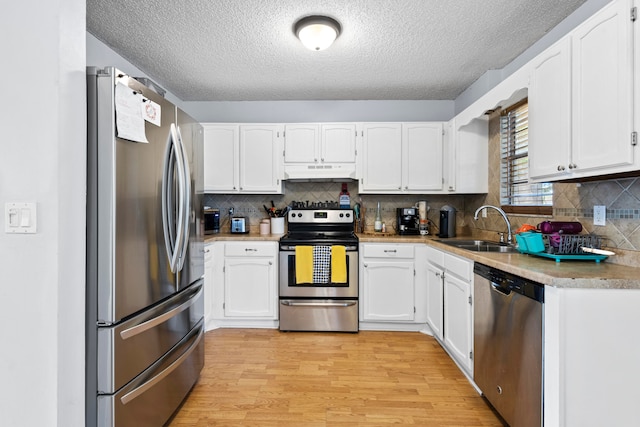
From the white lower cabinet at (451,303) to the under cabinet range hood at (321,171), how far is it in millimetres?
1188

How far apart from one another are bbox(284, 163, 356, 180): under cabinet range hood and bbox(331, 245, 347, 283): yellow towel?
0.86m

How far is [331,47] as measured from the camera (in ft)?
8.61

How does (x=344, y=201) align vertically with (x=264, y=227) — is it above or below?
above

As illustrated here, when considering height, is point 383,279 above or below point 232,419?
above

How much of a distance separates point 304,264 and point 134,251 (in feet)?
6.12

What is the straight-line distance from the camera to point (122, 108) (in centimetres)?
137

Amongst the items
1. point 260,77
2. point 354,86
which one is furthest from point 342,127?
point 260,77

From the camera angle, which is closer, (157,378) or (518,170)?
(157,378)

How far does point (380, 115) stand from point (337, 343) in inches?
102

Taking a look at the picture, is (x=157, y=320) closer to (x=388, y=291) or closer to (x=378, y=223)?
(x=388, y=291)

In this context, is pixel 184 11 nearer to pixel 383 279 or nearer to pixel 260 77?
pixel 260 77

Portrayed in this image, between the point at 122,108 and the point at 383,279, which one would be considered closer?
the point at 122,108
